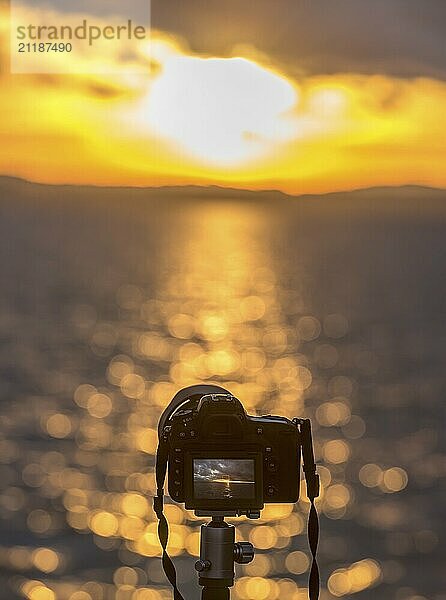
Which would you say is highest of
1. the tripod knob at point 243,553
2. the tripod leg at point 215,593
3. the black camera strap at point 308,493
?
the black camera strap at point 308,493

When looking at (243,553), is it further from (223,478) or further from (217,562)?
(223,478)

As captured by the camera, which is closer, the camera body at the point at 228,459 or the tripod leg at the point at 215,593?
the camera body at the point at 228,459

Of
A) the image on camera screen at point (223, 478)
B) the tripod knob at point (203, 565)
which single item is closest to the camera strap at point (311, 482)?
the image on camera screen at point (223, 478)

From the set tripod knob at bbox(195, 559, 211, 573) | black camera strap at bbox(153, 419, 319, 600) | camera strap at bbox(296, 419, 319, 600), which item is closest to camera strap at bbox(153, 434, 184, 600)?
black camera strap at bbox(153, 419, 319, 600)

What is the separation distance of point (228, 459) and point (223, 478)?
58 mm

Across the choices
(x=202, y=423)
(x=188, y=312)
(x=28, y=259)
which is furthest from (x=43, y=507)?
(x=28, y=259)

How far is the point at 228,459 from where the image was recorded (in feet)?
10.7

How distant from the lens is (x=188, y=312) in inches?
3000

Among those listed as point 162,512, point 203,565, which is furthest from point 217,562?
point 162,512

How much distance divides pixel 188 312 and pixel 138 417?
134 feet

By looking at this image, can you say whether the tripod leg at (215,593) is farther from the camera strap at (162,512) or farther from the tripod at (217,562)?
the camera strap at (162,512)

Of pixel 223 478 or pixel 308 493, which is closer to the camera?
pixel 223 478

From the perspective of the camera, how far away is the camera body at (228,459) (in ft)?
10.6

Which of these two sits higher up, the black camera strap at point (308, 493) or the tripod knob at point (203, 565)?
the black camera strap at point (308, 493)
